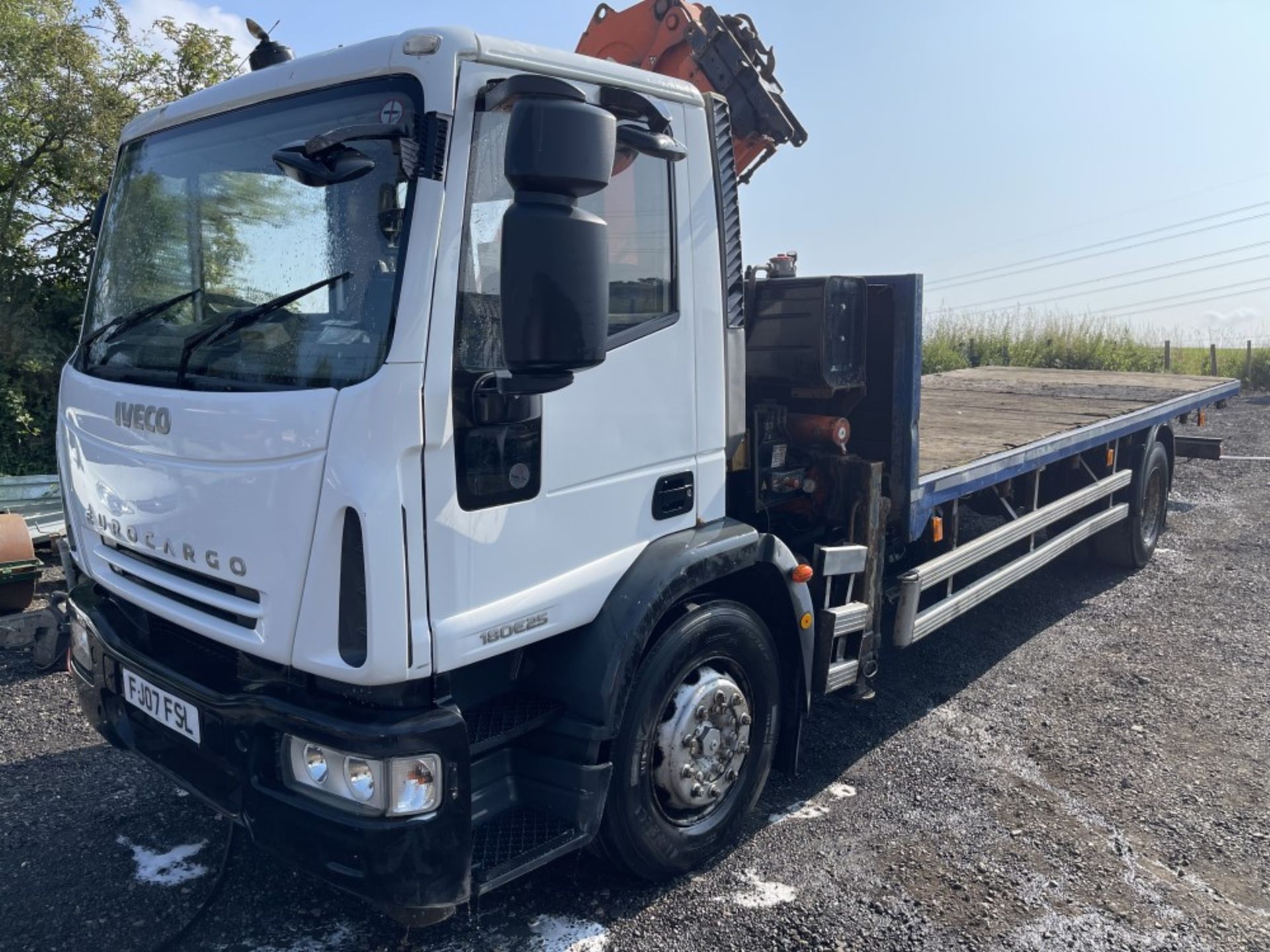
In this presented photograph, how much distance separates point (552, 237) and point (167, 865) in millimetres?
2614

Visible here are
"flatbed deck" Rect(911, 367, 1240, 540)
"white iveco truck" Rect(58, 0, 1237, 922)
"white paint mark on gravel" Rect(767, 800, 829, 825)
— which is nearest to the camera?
"white iveco truck" Rect(58, 0, 1237, 922)

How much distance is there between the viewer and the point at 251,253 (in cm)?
270

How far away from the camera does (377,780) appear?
7.59 ft

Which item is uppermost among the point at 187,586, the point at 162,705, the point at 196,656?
the point at 187,586

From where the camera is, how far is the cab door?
7.68 ft

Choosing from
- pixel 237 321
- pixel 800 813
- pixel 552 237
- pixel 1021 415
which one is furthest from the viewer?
pixel 1021 415

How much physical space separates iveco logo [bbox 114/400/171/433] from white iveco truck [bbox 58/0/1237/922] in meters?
0.02

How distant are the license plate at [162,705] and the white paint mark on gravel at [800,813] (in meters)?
2.06

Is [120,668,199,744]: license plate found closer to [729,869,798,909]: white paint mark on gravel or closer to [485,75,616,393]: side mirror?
[485,75,616,393]: side mirror

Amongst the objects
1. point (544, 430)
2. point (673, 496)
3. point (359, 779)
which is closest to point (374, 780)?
point (359, 779)

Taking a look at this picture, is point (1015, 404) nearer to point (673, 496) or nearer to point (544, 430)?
point (673, 496)

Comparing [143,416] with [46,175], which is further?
[46,175]

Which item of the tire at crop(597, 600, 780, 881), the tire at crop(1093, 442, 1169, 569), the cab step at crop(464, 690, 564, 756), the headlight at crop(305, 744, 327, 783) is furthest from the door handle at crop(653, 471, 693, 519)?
the tire at crop(1093, 442, 1169, 569)

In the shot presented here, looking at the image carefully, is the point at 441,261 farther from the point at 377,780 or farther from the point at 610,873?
the point at 610,873
